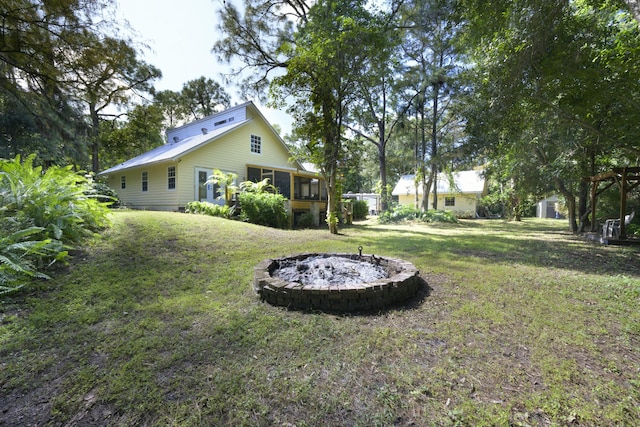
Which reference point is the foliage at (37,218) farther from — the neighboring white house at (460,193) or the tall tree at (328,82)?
the neighboring white house at (460,193)

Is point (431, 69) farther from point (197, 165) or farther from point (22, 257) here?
point (22, 257)

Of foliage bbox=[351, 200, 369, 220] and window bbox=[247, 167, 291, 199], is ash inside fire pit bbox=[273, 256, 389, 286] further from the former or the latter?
foliage bbox=[351, 200, 369, 220]

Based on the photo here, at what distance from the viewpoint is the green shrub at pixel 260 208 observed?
9570mm

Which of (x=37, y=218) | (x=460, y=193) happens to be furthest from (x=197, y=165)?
(x=460, y=193)

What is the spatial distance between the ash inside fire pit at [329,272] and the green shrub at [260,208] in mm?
5562

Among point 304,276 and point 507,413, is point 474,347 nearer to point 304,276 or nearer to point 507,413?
point 507,413

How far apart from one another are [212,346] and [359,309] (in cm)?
153

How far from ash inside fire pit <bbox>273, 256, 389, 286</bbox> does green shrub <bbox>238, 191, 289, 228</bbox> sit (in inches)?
219

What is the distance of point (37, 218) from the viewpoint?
385 cm

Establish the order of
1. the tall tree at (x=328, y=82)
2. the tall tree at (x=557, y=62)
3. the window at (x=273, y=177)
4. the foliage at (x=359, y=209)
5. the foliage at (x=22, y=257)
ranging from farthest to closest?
the foliage at (x=359, y=209)
the window at (x=273, y=177)
the tall tree at (x=328, y=82)
the tall tree at (x=557, y=62)
the foliage at (x=22, y=257)

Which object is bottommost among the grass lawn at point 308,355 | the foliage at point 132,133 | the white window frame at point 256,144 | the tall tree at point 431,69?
the grass lawn at point 308,355

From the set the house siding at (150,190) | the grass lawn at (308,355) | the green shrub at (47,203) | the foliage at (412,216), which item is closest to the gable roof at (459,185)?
the foliage at (412,216)

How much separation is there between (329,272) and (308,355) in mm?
1699

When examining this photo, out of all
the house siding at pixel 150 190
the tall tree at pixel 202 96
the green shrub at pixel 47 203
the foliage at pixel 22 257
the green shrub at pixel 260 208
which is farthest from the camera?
the tall tree at pixel 202 96
